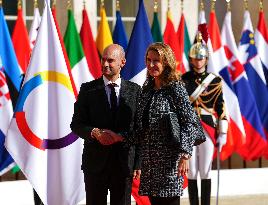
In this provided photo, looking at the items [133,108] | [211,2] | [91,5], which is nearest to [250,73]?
[211,2]

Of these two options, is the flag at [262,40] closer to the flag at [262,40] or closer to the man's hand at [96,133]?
the flag at [262,40]

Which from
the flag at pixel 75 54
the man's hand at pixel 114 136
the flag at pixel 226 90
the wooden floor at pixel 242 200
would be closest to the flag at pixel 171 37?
the flag at pixel 226 90

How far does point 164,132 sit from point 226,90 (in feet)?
18.6

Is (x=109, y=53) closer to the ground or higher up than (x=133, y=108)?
higher up

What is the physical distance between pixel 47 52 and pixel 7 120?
9.66 feet

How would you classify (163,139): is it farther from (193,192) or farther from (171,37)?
(171,37)

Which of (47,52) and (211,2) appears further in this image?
(211,2)

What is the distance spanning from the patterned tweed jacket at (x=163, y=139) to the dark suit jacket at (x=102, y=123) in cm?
27

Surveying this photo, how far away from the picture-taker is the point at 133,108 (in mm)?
6484

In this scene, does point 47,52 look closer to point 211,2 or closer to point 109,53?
point 109,53

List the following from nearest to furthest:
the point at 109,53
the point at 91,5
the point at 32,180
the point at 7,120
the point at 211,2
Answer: the point at 109,53 → the point at 32,180 → the point at 7,120 → the point at 91,5 → the point at 211,2

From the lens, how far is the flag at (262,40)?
40.6ft

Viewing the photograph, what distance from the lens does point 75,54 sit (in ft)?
35.8

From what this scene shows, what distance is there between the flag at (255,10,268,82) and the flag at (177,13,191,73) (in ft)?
3.40
